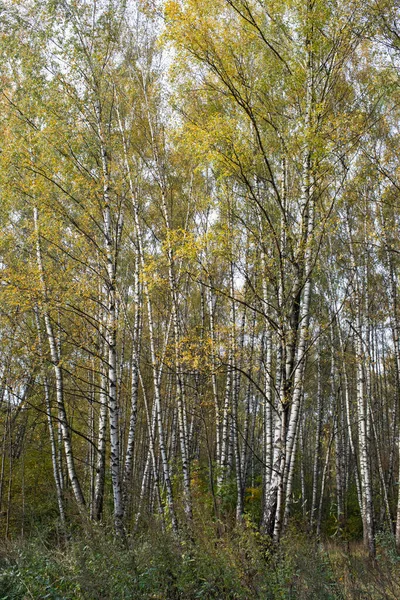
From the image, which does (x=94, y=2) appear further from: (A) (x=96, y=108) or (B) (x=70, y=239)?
(B) (x=70, y=239)

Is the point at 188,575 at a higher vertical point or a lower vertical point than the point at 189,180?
lower

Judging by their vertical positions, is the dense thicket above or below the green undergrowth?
above

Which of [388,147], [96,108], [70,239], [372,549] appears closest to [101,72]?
[96,108]

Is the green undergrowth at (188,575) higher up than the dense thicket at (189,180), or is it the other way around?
the dense thicket at (189,180)

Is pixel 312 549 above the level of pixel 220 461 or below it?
below

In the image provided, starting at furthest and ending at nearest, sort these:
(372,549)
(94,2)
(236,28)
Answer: (372,549) → (94,2) → (236,28)

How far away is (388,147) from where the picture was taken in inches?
396

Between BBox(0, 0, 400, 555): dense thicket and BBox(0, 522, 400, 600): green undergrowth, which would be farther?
BBox(0, 0, 400, 555): dense thicket

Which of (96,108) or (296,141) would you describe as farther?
(96,108)

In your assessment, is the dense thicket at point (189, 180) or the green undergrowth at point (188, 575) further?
the dense thicket at point (189, 180)

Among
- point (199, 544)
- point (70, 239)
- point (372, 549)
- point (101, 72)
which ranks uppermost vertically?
point (101, 72)

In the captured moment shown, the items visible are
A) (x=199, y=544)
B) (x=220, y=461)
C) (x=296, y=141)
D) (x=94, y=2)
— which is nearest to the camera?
(x=199, y=544)

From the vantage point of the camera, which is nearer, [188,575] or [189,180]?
[188,575]

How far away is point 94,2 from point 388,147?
21.1 feet
